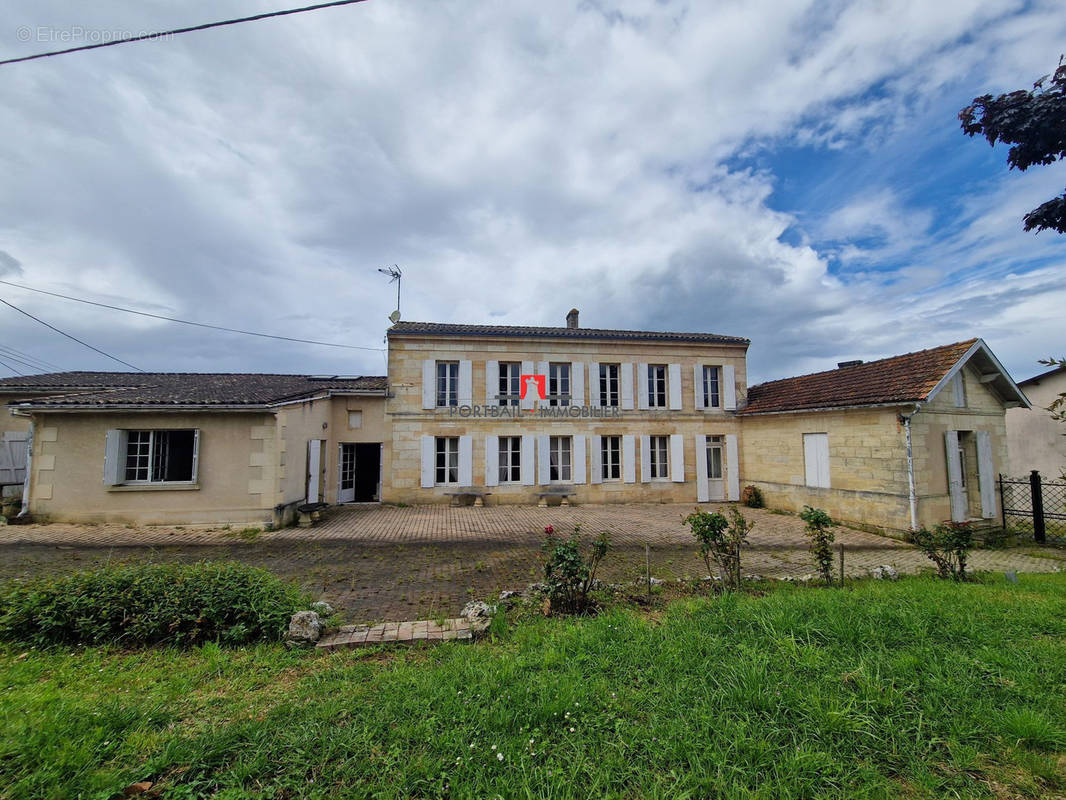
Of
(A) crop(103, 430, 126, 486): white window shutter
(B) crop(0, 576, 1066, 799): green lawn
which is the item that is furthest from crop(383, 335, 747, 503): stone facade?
(B) crop(0, 576, 1066, 799): green lawn

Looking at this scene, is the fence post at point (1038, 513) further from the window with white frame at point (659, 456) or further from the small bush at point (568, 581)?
the small bush at point (568, 581)

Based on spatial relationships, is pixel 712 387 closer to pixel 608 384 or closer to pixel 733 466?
pixel 733 466

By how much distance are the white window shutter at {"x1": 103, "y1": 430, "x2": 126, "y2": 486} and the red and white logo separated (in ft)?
34.3

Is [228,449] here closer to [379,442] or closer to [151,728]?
[379,442]

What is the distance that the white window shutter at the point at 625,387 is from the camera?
14812 millimetres

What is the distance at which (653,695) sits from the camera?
9.24 ft

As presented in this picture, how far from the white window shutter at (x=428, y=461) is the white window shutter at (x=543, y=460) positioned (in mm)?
3427

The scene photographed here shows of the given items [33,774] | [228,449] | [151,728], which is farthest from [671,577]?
[228,449]

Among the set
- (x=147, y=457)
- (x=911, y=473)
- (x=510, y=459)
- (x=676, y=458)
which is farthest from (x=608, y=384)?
(x=147, y=457)

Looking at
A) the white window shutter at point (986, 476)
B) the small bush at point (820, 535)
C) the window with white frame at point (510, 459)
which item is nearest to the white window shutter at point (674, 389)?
the window with white frame at point (510, 459)

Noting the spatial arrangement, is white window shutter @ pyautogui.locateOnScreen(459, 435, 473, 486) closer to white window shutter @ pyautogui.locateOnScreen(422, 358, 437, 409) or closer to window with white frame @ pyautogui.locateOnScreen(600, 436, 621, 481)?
white window shutter @ pyautogui.locateOnScreen(422, 358, 437, 409)

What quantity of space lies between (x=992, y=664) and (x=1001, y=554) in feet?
25.0

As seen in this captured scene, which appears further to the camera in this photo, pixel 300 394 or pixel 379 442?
pixel 379 442

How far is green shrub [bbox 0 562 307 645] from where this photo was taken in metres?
3.73
